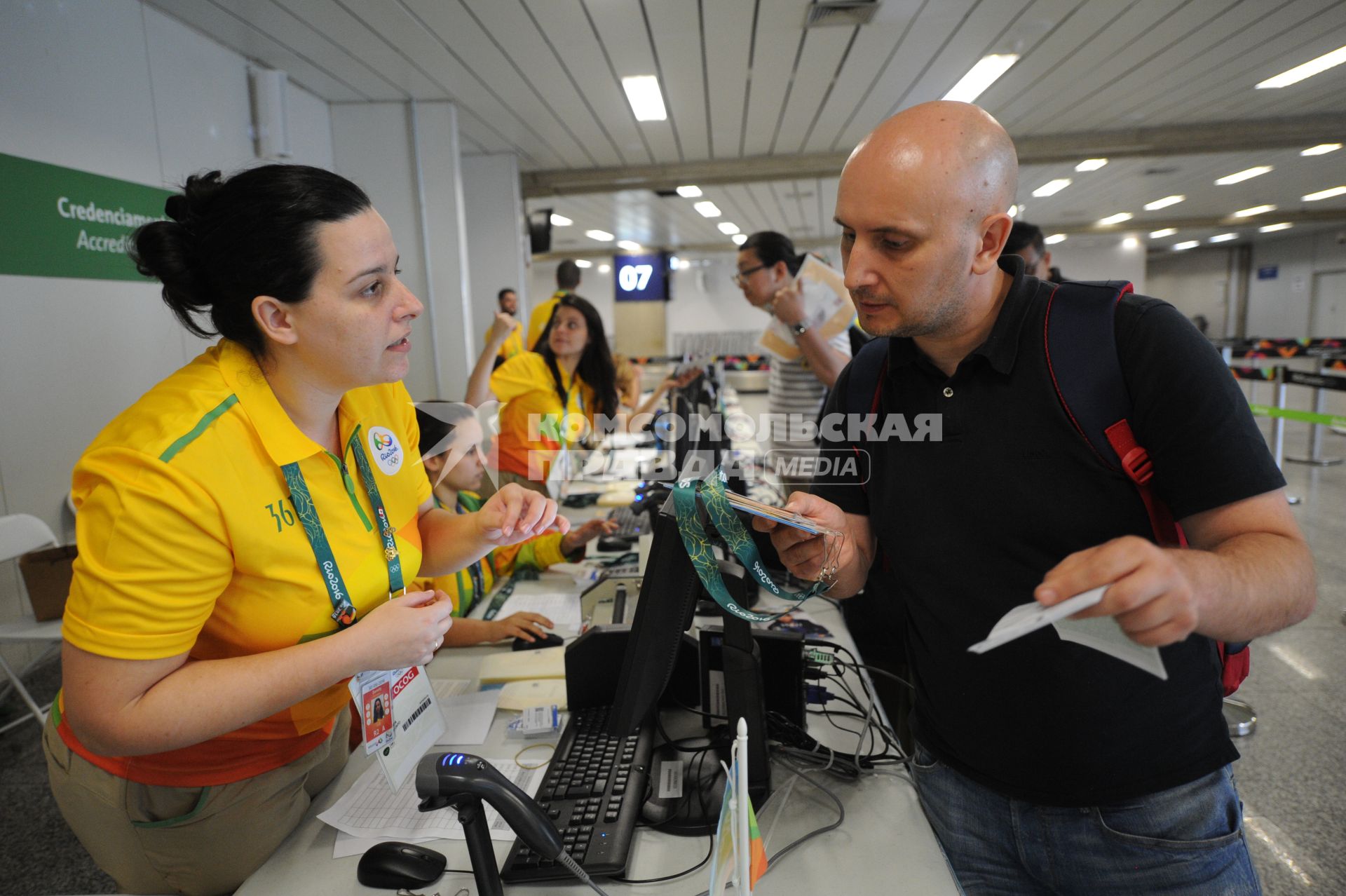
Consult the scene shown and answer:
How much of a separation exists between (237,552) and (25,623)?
2526 mm

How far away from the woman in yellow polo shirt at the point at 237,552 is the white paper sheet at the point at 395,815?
86 millimetres

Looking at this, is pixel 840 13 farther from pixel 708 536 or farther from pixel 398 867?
pixel 398 867

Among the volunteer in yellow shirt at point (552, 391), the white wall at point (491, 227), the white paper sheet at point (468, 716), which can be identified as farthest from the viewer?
the white wall at point (491, 227)

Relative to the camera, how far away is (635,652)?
106cm

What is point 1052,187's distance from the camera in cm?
888

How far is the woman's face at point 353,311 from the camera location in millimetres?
A: 1098

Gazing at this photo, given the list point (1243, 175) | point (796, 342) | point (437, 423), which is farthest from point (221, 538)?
point (1243, 175)

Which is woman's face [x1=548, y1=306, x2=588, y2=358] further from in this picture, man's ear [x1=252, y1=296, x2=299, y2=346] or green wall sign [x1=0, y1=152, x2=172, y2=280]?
man's ear [x1=252, y1=296, x2=299, y2=346]

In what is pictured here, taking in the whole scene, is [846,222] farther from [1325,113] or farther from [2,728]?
[1325,113]

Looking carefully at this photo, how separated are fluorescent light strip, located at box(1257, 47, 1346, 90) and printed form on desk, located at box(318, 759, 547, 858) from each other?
6.46 meters

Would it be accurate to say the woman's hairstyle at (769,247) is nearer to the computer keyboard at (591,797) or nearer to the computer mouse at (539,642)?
the computer mouse at (539,642)

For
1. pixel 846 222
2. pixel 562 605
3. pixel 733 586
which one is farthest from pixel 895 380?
pixel 562 605

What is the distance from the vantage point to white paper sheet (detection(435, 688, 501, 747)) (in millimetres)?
1411

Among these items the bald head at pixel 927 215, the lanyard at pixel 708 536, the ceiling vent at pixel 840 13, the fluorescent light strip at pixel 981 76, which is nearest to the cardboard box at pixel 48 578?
the lanyard at pixel 708 536
